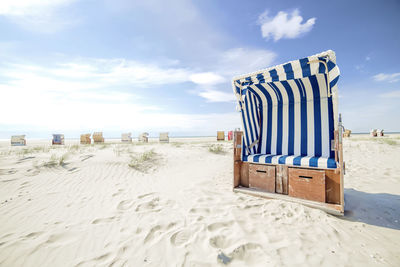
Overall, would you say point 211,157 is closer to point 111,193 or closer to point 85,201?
point 111,193

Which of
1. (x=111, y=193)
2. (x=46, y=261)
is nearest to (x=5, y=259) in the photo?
(x=46, y=261)

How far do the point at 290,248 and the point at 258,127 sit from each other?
9.86ft

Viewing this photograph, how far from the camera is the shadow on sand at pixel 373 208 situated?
2467mm

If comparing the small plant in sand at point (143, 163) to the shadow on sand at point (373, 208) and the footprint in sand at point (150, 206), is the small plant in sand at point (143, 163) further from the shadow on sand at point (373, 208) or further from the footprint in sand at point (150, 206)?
the shadow on sand at point (373, 208)

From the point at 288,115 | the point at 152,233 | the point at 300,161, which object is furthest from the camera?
the point at 288,115

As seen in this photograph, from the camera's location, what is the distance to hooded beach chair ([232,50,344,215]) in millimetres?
2785

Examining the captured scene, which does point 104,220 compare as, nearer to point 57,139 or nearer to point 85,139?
point 85,139

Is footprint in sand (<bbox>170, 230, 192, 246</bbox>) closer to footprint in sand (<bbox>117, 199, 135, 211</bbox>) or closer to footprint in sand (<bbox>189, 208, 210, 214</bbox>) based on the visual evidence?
footprint in sand (<bbox>189, 208, 210, 214</bbox>)

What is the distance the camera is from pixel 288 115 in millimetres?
4219

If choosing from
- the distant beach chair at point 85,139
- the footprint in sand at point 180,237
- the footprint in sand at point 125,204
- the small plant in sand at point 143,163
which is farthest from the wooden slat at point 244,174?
the distant beach chair at point 85,139

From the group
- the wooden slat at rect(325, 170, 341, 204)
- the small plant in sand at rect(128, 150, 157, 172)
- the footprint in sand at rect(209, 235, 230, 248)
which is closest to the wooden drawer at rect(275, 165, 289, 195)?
the wooden slat at rect(325, 170, 341, 204)

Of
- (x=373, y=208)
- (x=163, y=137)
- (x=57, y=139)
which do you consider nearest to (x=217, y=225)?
(x=373, y=208)

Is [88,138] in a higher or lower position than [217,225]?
higher

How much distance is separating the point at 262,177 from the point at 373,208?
5.75 ft
